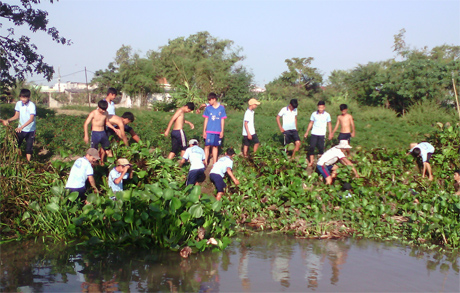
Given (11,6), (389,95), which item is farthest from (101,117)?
(389,95)

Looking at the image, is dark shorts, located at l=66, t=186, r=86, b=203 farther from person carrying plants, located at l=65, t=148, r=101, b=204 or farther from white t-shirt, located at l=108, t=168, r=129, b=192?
white t-shirt, located at l=108, t=168, r=129, b=192

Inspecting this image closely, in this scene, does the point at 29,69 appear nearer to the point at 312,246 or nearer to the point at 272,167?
the point at 272,167

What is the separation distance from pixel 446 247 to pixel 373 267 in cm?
160

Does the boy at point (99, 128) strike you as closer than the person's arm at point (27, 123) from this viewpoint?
Yes

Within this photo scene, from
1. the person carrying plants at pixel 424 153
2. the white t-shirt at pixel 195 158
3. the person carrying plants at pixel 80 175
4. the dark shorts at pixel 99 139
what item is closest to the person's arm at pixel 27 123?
the dark shorts at pixel 99 139

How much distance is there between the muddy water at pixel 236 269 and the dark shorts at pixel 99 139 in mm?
2283

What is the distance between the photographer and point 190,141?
30.1 ft

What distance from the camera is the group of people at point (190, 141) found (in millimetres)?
7895

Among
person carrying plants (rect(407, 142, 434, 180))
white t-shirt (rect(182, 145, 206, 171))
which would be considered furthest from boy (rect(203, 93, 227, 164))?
person carrying plants (rect(407, 142, 434, 180))

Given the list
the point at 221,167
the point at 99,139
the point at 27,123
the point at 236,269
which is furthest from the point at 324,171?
the point at 27,123

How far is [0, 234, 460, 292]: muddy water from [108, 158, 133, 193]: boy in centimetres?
129

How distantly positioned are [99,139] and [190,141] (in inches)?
68.2

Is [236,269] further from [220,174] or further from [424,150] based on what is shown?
[424,150]

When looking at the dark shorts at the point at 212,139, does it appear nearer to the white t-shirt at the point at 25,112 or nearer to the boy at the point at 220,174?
the boy at the point at 220,174
